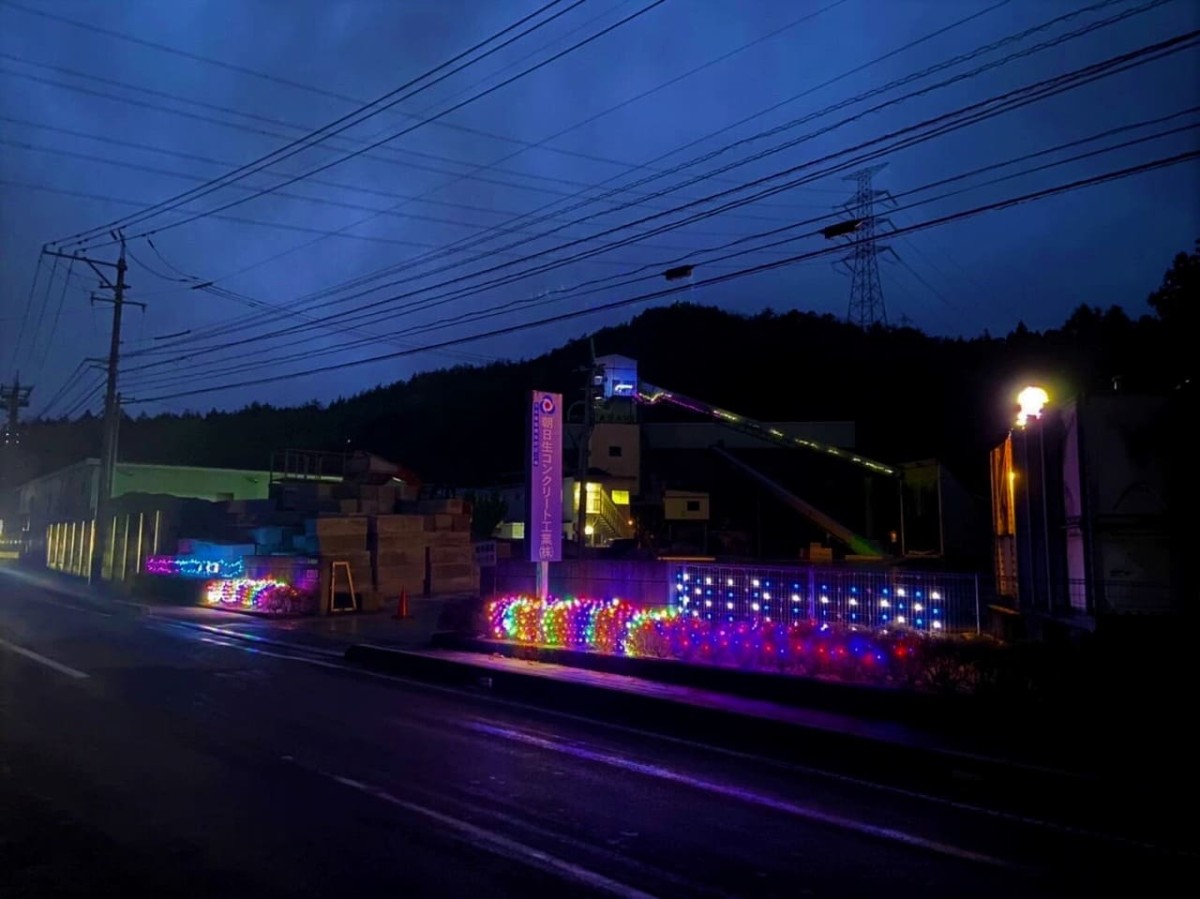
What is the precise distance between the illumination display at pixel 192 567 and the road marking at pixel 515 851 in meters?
23.6

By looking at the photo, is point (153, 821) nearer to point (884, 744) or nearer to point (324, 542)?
point (884, 744)

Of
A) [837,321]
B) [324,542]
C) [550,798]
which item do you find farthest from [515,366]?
[550,798]

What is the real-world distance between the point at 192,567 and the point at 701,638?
2327cm

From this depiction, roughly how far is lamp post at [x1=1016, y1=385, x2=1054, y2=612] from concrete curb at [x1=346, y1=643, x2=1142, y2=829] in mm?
3631

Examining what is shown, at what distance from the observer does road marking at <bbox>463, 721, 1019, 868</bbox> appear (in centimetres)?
634

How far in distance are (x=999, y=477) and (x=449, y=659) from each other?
9273 mm

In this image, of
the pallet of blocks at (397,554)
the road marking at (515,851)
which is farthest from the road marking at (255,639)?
the road marking at (515,851)

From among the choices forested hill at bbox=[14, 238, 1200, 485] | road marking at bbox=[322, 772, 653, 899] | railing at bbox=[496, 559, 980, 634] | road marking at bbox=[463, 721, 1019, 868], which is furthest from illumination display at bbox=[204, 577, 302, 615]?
forested hill at bbox=[14, 238, 1200, 485]

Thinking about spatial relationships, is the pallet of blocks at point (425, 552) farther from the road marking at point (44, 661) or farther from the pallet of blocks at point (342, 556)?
the road marking at point (44, 661)

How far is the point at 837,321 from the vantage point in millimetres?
112625

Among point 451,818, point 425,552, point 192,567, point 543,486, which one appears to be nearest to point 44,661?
point 543,486

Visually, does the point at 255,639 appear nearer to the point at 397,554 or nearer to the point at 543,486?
the point at 543,486

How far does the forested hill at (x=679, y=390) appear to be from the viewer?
74562 mm

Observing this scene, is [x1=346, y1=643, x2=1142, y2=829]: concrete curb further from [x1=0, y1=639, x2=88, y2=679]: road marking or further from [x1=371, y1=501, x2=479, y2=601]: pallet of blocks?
[x1=371, y1=501, x2=479, y2=601]: pallet of blocks
